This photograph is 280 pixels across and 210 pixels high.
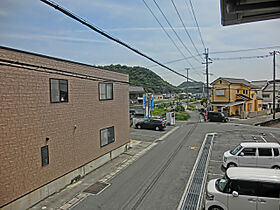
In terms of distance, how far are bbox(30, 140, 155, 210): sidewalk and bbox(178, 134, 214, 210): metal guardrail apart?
4461 millimetres

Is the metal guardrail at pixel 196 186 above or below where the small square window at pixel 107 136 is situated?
below

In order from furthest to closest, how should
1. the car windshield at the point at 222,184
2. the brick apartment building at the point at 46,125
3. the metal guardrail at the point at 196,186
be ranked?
the metal guardrail at the point at 196,186, the brick apartment building at the point at 46,125, the car windshield at the point at 222,184

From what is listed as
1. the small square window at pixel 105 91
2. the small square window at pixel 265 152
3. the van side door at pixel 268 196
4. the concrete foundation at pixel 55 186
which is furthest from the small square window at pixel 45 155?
the small square window at pixel 265 152

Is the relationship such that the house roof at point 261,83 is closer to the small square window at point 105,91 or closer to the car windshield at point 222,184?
the small square window at point 105,91

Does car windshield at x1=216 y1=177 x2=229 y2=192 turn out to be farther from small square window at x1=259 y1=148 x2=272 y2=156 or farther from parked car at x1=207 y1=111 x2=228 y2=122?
parked car at x1=207 y1=111 x2=228 y2=122

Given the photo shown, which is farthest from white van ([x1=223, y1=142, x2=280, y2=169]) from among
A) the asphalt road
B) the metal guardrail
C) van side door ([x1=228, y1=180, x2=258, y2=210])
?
van side door ([x1=228, y1=180, x2=258, y2=210])

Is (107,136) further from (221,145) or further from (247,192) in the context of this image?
(221,145)

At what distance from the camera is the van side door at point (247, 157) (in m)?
11.9

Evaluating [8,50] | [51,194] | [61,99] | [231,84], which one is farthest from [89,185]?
[231,84]

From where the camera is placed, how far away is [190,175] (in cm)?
1184

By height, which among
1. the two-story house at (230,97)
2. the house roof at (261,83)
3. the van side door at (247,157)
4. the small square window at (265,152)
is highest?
the house roof at (261,83)

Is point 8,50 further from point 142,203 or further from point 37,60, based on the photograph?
point 142,203

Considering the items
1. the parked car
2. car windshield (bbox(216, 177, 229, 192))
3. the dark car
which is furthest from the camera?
the parked car

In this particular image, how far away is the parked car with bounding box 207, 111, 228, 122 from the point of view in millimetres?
32406
